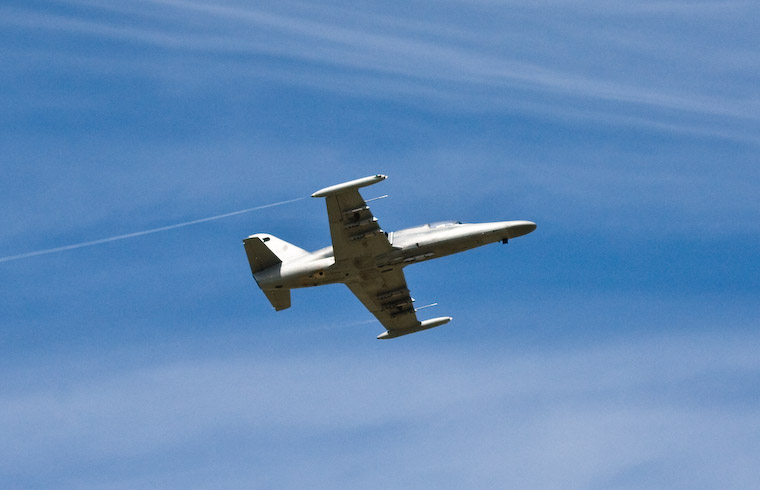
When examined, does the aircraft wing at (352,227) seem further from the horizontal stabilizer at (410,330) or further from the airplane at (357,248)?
the horizontal stabilizer at (410,330)

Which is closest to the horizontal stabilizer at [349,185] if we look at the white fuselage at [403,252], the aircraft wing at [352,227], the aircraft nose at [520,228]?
the aircraft wing at [352,227]

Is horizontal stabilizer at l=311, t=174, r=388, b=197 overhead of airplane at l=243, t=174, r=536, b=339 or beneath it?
overhead

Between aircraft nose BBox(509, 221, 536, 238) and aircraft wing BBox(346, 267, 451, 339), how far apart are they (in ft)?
24.0

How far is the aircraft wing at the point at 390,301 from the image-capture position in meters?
70.5

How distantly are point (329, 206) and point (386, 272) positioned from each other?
7.06 metres

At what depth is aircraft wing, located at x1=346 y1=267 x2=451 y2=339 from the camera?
70.5 metres

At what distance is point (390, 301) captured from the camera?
73062 mm

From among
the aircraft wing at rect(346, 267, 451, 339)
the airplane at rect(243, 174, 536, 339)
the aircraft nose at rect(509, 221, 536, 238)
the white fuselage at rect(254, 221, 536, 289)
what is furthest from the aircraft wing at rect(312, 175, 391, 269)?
the aircraft nose at rect(509, 221, 536, 238)

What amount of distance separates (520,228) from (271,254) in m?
15.1

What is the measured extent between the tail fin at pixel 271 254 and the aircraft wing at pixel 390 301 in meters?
4.05

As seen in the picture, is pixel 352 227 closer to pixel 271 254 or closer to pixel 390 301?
pixel 271 254

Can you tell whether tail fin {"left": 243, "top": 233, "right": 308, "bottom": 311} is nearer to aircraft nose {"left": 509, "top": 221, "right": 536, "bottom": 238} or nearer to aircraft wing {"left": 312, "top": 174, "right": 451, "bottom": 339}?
aircraft wing {"left": 312, "top": 174, "right": 451, "bottom": 339}

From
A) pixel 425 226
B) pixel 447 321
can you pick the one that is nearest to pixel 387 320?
pixel 447 321

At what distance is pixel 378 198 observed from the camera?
63719 mm
